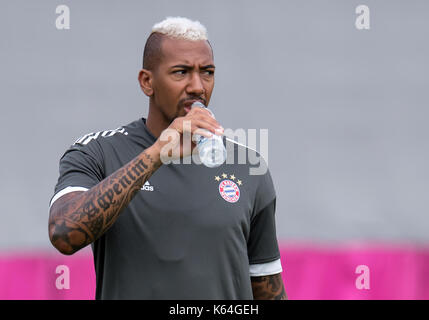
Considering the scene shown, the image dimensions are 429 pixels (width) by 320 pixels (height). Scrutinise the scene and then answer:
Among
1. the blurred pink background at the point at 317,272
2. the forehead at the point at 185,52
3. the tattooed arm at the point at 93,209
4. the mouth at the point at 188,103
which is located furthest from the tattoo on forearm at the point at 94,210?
the blurred pink background at the point at 317,272

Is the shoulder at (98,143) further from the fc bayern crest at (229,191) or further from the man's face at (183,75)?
the fc bayern crest at (229,191)

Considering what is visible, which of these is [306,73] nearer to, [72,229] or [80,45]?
[80,45]

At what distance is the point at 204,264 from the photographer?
92.8 inches

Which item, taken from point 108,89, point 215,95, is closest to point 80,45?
point 108,89

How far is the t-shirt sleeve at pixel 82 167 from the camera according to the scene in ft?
7.48

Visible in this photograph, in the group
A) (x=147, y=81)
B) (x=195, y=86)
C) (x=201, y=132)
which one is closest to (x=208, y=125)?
(x=201, y=132)

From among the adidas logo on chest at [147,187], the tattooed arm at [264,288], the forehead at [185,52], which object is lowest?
the tattooed arm at [264,288]

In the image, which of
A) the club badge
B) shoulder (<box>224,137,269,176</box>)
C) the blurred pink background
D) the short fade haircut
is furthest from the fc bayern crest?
the blurred pink background

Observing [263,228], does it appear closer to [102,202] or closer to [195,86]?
[195,86]

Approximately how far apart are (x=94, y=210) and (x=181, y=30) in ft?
2.90

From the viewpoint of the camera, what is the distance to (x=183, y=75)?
2.53 metres

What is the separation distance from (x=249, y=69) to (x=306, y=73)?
0.51 metres

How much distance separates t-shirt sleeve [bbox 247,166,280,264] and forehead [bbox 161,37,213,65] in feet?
1.83

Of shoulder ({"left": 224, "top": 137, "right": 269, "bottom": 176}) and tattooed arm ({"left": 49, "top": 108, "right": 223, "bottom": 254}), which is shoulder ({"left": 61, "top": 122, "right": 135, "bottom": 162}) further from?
shoulder ({"left": 224, "top": 137, "right": 269, "bottom": 176})
